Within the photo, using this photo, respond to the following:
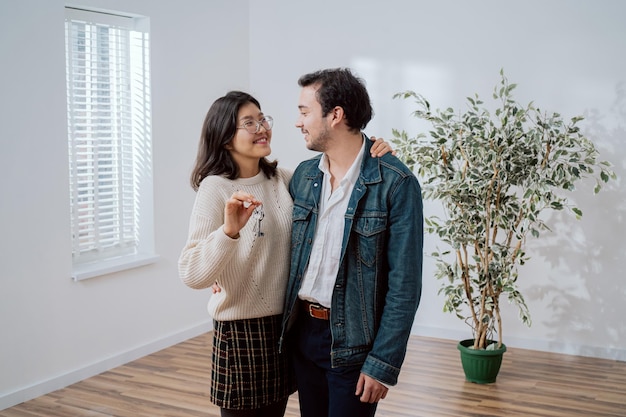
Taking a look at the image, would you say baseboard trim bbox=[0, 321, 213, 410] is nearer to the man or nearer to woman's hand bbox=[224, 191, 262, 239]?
the man

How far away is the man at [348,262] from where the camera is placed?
2096 mm

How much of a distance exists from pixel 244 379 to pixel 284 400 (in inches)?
7.4

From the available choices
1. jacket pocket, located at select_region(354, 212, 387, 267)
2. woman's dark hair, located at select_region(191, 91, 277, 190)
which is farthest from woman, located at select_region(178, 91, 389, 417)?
jacket pocket, located at select_region(354, 212, 387, 267)

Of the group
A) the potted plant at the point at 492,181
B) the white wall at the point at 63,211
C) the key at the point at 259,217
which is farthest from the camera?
the potted plant at the point at 492,181

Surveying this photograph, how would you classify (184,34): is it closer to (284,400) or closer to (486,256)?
(486,256)

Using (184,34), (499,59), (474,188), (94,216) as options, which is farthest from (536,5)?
(94,216)

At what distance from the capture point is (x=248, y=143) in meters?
2.34

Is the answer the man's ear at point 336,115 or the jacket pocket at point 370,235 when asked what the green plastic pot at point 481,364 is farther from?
the man's ear at point 336,115

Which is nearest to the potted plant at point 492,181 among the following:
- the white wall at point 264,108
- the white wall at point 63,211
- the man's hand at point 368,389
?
the white wall at point 264,108

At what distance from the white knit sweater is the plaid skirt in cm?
4

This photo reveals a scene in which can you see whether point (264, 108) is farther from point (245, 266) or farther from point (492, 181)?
point (245, 266)

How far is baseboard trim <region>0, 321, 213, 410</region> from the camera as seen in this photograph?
396 cm

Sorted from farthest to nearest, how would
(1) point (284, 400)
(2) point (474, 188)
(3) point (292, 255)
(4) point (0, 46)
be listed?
(2) point (474, 188) → (4) point (0, 46) → (1) point (284, 400) → (3) point (292, 255)

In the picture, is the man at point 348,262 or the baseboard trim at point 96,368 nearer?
the man at point 348,262
